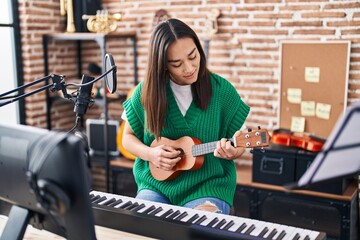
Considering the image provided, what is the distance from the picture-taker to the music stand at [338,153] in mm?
1149

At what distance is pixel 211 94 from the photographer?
2.15 m

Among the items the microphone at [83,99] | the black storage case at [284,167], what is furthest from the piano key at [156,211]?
the black storage case at [284,167]

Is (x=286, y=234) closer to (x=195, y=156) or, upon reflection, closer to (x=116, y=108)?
(x=195, y=156)

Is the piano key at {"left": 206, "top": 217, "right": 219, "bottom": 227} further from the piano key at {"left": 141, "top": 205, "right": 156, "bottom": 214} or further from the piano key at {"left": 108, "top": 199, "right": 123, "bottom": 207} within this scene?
the piano key at {"left": 108, "top": 199, "right": 123, "bottom": 207}

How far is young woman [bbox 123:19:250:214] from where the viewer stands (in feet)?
6.73

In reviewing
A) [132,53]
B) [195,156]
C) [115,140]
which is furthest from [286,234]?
[132,53]

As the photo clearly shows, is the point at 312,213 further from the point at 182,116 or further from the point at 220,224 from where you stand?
the point at 220,224

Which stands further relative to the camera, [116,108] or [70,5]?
[116,108]

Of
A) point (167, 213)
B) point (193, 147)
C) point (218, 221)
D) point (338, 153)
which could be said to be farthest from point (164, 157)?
point (338, 153)

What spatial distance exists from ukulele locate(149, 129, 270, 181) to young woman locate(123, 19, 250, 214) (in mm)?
22

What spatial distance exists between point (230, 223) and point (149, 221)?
10.9 inches

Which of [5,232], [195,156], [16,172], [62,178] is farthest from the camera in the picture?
[195,156]

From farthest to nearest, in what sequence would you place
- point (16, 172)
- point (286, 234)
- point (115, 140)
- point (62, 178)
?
1. point (115, 140)
2. point (286, 234)
3. point (16, 172)
4. point (62, 178)

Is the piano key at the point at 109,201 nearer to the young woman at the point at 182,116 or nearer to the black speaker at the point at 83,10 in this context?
the young woman at the point at 182,116
